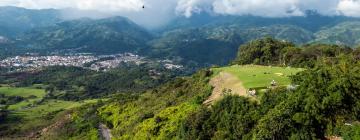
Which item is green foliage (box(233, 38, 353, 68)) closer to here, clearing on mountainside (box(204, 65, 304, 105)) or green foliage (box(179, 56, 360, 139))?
clearing on mountainside (box(204, 65, 304, 105))

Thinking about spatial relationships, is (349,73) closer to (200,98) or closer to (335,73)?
(335,73)

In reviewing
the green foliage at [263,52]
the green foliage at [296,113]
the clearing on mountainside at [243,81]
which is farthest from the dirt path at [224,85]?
the green foliage at [263,52]

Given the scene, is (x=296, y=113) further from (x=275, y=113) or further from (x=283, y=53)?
(x=283, y=53)

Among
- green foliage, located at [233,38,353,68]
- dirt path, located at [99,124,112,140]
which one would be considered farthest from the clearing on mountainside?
dirt path, located at [99,124,112,140]

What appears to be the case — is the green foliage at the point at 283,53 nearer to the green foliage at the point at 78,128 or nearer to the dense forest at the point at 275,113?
the dense forest at the point at 275,113

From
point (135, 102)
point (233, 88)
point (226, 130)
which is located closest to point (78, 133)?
point (135, 102)

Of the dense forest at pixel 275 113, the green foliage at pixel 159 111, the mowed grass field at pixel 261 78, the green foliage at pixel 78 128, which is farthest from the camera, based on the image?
the green foliage at pixel 78 128
